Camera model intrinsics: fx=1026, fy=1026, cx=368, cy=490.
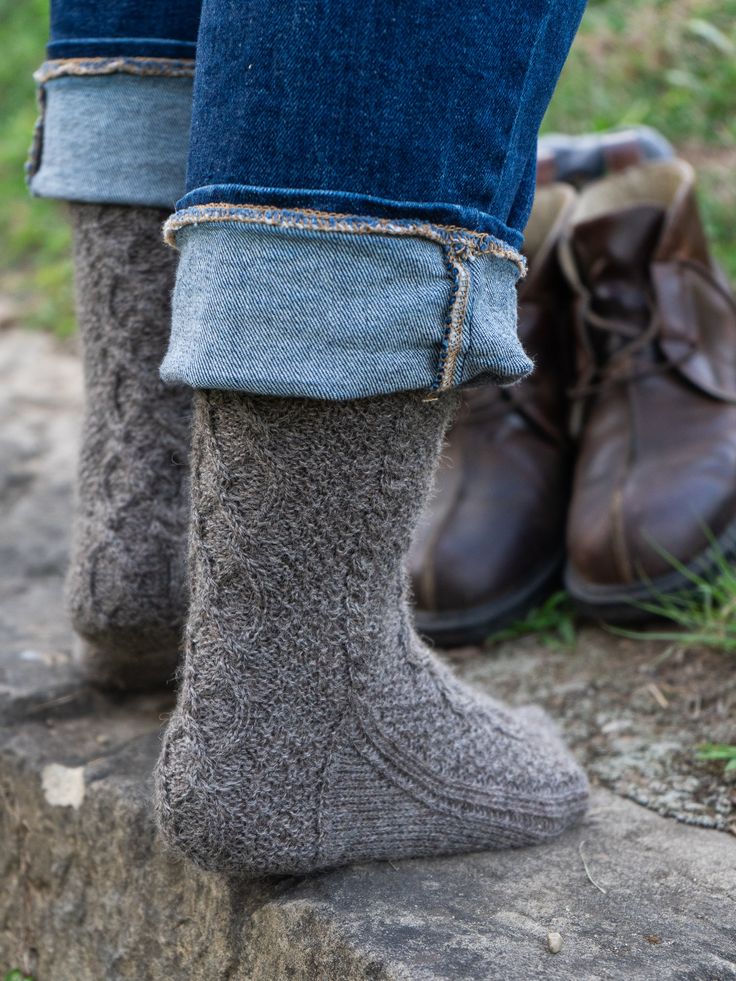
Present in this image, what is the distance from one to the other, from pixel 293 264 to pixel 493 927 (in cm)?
48

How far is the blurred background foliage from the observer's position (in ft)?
7.54

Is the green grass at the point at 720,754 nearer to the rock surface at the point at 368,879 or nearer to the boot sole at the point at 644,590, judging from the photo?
the rock surface at the point at 368,879

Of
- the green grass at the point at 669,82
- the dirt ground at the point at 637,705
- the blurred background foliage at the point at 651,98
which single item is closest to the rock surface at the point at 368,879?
the dirt ground at the point at 637,705

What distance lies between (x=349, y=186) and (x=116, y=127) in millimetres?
376

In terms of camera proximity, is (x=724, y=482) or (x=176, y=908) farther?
(x=724, y=482)

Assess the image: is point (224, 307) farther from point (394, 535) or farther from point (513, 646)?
point (513, 646)

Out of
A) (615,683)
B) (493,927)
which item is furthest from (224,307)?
(615,683)

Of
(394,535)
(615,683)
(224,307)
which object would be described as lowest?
(615,683)

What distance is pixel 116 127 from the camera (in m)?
0.85

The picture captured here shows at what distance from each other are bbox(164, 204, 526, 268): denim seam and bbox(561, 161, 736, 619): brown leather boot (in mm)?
718

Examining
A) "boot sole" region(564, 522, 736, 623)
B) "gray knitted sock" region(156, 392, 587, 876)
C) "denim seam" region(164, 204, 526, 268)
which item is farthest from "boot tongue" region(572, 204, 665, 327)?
"denim seam" region(164, 204, 526, 268)

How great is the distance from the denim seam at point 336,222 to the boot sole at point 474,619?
0.76 metres

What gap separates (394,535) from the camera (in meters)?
0.70

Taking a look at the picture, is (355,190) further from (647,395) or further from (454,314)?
(647,395)
